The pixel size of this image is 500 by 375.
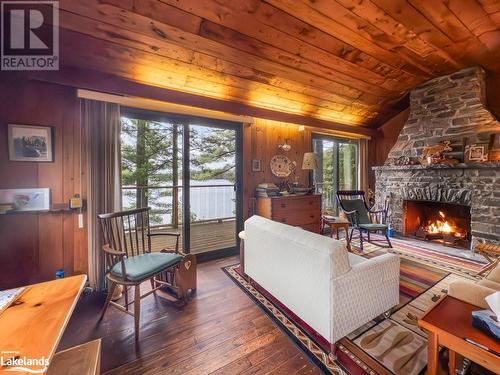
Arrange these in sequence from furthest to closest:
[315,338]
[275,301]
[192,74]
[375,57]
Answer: [375,57] → [192,74] → [275,301] → [315,338]

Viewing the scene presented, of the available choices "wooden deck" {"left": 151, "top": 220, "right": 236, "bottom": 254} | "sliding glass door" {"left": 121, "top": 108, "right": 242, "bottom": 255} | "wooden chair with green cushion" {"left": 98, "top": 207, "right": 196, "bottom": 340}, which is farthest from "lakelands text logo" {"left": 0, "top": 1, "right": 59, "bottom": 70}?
"wooden deck" {"left": 151, "top": 220, "right": 236, "bottom": 254}

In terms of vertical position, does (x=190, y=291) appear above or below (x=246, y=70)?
below

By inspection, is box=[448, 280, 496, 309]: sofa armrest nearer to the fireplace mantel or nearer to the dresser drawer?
the dresser drawer

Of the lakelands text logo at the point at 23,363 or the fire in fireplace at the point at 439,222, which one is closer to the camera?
the lakelands text logo at the point at 23,363

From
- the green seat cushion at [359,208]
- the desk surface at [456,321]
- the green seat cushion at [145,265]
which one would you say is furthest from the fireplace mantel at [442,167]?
the green seat cushion at [145,265]

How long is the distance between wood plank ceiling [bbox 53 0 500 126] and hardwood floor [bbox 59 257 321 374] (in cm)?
256

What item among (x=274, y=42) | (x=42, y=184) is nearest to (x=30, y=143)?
(x=42, y=184)

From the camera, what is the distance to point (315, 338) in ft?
5.57

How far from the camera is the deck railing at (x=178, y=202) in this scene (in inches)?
117

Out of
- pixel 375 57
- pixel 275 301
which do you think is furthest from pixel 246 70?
pixel 275 301

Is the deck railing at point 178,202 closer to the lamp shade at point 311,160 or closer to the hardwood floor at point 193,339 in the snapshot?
the hardwood floor at point 193,339

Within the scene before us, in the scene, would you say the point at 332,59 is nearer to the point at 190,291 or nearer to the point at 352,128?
the point at 352,128

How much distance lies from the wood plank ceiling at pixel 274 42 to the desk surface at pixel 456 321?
264 centimetres

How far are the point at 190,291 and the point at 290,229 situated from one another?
4.50 feet
